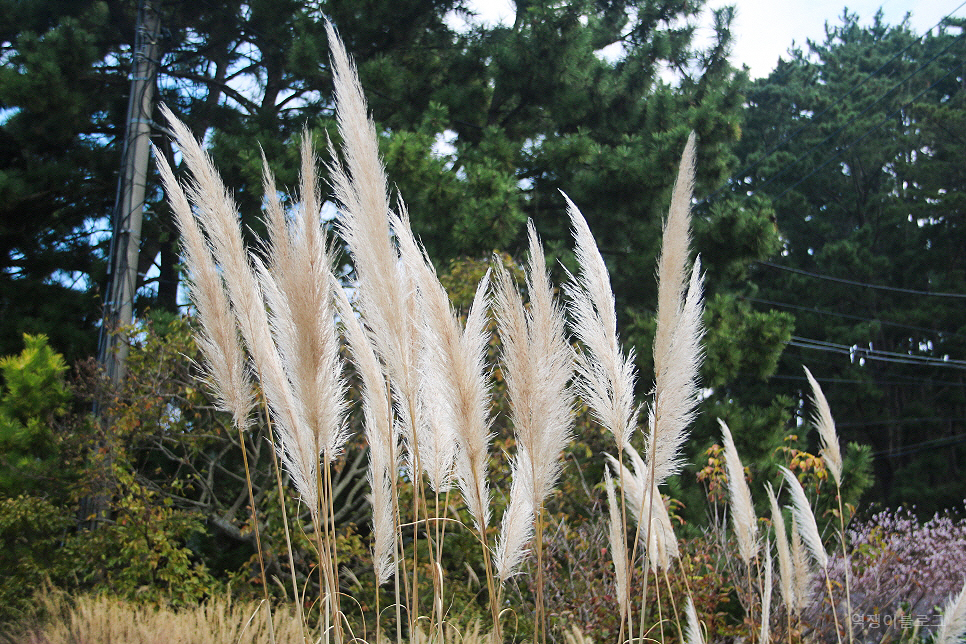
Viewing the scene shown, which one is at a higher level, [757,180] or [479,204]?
[757,180]

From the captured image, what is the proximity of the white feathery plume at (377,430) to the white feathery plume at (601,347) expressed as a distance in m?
0.48

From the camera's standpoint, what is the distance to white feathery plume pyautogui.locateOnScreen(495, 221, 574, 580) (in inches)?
53.1

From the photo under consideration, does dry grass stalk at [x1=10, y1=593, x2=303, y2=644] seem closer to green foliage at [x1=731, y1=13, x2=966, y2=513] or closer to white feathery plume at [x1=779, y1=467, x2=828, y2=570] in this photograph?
white feathery plume at [x1=779, y1=467, x2=828, y2=570]

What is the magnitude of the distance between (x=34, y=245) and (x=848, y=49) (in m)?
23.6

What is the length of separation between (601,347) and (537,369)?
0.64ft

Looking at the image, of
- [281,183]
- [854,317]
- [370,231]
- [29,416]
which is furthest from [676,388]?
[854,317]

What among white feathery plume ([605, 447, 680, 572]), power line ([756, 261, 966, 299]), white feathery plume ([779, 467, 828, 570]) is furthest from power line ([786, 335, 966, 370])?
white feathery plume ([605, 447, 680, 572])

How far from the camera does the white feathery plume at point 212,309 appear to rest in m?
1.69

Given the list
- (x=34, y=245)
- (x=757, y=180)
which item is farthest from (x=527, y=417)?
(x=757, y=180)

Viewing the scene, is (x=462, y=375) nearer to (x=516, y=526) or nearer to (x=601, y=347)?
(x=601, y=347)

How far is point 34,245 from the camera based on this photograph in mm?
9141

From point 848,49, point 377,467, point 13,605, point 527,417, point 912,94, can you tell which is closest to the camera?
point 527,417

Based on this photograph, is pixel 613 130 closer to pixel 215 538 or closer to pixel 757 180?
pixel 215 538

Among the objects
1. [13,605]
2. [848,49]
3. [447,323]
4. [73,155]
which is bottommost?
[13,605]
